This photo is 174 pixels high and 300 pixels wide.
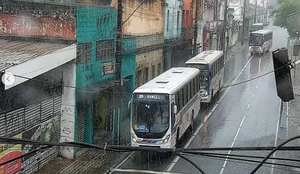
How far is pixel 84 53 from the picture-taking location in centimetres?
1789

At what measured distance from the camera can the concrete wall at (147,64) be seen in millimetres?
26406

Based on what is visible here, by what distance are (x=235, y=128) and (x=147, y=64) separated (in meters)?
7.67

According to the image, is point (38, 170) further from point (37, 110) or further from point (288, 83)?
point (288, 83)

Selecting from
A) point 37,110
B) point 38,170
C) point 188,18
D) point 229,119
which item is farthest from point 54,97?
point 188,18

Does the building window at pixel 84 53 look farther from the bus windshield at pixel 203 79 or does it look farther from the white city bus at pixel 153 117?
the bus windshield at pixel 203 79

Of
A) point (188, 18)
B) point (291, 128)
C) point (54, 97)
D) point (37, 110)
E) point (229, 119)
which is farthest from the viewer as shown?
point (188, 18)

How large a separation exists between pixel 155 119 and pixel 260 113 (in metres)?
11.3

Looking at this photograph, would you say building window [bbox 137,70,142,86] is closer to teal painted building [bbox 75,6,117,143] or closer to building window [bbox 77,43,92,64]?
teal painted building [bbox 75,6,117,143]

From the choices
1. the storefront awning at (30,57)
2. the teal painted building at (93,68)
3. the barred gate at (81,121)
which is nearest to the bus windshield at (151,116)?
the teal painted building at (93,68)

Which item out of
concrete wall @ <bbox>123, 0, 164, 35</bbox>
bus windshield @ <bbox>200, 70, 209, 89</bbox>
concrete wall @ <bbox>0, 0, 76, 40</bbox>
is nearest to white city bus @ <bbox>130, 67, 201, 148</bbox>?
concrete wall @ <bbox>0, 0, 76, 40</bbox>

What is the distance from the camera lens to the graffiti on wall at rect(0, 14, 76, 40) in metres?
17.1

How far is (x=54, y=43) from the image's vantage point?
17.2 meters

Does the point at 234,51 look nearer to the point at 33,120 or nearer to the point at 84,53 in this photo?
the point at 84,53

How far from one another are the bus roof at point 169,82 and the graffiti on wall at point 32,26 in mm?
3489
